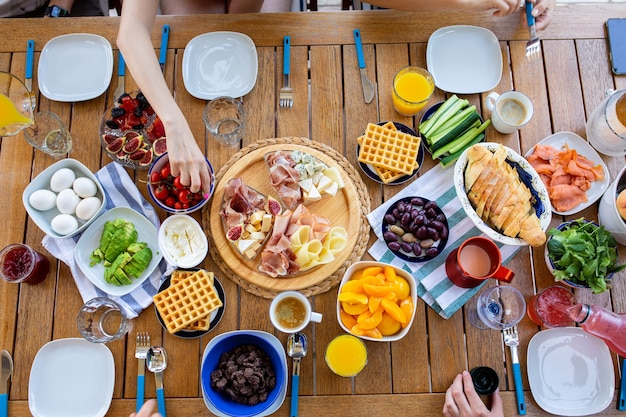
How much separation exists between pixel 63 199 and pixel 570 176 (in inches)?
84.7

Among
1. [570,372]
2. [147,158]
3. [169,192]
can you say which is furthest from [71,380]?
[570,372]

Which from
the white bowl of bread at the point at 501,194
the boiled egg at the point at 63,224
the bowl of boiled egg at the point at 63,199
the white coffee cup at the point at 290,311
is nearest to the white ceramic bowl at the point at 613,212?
the white bowl of bread at the point at 501,194

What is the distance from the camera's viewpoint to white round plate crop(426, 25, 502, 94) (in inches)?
84.7

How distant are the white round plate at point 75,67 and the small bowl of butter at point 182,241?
761mm

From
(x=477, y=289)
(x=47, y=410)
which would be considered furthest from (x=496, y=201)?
(x=47, y=410)

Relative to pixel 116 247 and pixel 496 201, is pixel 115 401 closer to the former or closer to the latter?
pixel 116 247

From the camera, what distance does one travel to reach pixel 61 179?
74.8 inches

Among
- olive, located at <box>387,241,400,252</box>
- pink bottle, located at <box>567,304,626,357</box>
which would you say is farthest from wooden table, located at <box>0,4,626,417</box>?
olive, located at <box>387,241,400,252</box>

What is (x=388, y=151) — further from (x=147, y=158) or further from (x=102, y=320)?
(x=102, y=320)

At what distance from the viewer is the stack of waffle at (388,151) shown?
1988 mm

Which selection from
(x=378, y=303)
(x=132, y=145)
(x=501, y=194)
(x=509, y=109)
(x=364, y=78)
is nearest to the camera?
(x=378, y=303)

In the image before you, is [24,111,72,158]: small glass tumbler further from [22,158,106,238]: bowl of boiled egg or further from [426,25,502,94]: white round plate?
[426,25,502,94]: white round plate

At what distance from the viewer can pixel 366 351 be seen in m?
1.88

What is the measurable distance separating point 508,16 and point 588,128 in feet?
2.19
